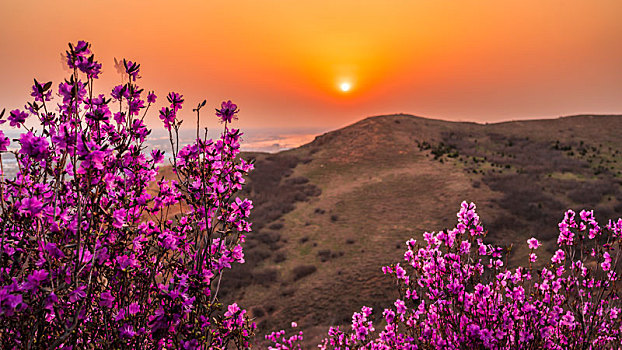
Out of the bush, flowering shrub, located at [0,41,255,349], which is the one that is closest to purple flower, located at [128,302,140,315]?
flowering shrub, located at [0,41,255,349]

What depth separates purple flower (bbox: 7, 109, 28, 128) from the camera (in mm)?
2678

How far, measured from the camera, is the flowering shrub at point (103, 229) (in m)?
2.24

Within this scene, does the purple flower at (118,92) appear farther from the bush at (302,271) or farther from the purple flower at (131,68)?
the bush at (302,271)

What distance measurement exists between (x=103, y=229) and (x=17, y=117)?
1162mm

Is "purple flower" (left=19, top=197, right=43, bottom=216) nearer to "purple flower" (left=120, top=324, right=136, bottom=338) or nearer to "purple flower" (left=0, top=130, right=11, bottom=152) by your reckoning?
"purple flower" (left=0, top=130, right=11, bottom=152)

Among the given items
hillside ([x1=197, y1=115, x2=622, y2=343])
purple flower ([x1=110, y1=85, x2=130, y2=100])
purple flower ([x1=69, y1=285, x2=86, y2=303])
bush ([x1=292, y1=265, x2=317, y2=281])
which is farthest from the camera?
bush ([x1=292, y1=265, x2=317, y2=281])

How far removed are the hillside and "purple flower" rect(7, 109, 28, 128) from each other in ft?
29.0

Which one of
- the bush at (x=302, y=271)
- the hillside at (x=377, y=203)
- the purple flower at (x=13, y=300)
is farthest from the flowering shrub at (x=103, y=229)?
the bush at (x=302, y=271)

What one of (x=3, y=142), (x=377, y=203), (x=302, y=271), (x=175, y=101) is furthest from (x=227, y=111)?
(x=377, y=203)

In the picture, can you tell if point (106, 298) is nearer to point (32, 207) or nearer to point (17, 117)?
point (32, 207)

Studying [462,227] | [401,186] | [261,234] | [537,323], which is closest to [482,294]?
[537,323]

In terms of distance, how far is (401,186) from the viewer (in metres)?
24.1

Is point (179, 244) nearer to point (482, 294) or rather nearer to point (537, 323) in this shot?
point (482, 294)

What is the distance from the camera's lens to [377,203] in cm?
2150
